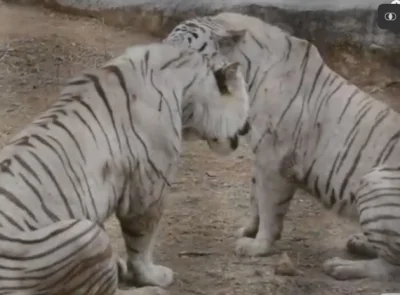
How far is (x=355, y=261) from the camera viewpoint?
1.56m

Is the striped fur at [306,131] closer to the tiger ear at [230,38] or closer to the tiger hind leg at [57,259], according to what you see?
the tiger ear at [230,38]

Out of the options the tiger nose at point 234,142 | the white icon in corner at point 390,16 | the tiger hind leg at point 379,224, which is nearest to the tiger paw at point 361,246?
the tiger hind leg at point 379,224

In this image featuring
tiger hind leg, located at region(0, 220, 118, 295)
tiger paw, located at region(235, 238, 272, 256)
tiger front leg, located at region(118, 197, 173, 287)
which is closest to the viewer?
tiger hind leg, located at region(0, 220, 118, 295)

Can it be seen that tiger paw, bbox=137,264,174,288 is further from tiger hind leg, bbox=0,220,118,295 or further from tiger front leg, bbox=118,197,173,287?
tiger hind leg, bbox=0,220,118,295

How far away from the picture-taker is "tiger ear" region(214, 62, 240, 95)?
150 centimetres

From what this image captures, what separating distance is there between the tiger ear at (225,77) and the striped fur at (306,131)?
0.15ft

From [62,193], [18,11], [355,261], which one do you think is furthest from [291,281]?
[18,11]

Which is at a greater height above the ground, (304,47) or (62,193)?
(304,47)

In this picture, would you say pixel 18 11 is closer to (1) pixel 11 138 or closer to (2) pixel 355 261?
(1) pixel 11 138

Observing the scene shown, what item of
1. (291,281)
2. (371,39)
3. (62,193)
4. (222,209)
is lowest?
(291,281)

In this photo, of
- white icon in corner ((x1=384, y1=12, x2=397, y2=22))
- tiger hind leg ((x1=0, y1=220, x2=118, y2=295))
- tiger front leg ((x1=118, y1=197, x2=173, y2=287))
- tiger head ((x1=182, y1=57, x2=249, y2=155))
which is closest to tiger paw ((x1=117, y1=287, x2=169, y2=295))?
tiger front leg ((x1=118, y1=197, x2=173, y2=287))

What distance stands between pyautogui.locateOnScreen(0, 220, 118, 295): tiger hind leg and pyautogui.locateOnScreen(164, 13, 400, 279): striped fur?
37cm

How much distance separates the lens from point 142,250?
1.51 m

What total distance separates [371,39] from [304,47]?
0.40 ft
